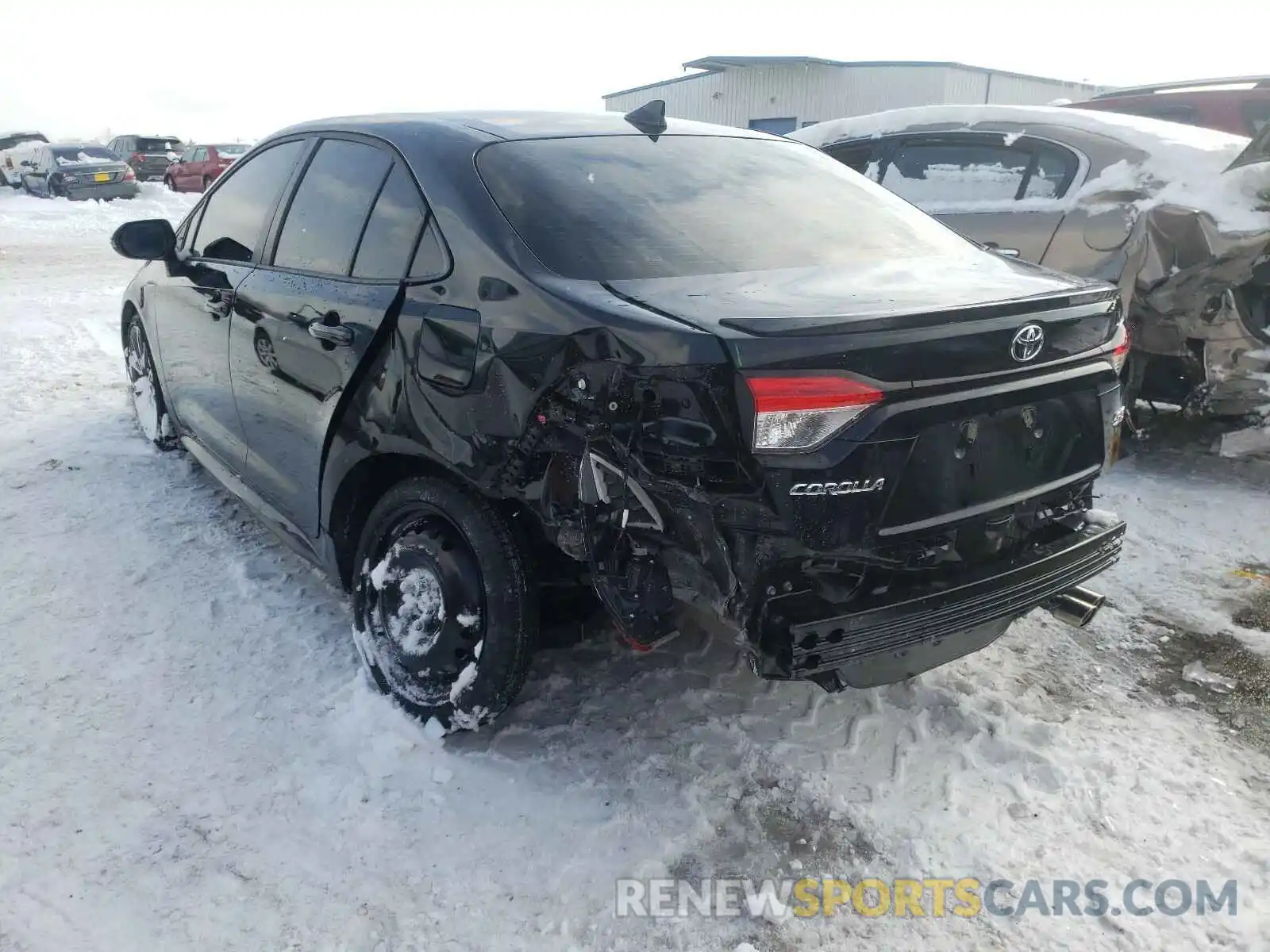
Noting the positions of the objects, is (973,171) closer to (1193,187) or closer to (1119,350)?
(1193,187)

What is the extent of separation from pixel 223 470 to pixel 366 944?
234 centimetres

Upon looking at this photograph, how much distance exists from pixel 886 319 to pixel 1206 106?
24.3 feet

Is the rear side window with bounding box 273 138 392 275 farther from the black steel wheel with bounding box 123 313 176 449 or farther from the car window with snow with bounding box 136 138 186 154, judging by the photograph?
the car window with snow with bounding box 136 138 186 154

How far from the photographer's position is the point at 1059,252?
4.88m

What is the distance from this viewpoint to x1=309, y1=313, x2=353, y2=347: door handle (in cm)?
275

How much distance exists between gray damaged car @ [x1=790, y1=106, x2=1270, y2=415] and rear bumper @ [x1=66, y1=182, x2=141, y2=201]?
22270 millimetres

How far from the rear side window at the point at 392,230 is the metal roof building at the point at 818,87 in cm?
2586

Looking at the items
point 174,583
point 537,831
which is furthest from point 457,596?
point 174,583

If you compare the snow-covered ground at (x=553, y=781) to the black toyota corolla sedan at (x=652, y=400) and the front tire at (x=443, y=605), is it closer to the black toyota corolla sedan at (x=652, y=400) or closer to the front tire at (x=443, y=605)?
the front tire at (x=443, y=605)

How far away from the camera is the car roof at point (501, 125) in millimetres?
2867

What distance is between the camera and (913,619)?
2.21 m

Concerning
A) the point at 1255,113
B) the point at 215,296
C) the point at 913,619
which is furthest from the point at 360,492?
the point at 1255,113

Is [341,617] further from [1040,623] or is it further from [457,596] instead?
[1040,623]

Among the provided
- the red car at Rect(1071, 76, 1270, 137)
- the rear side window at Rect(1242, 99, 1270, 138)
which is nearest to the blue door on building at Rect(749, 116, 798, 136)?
the red car at Rect(1071, 76, 1270, 137)
